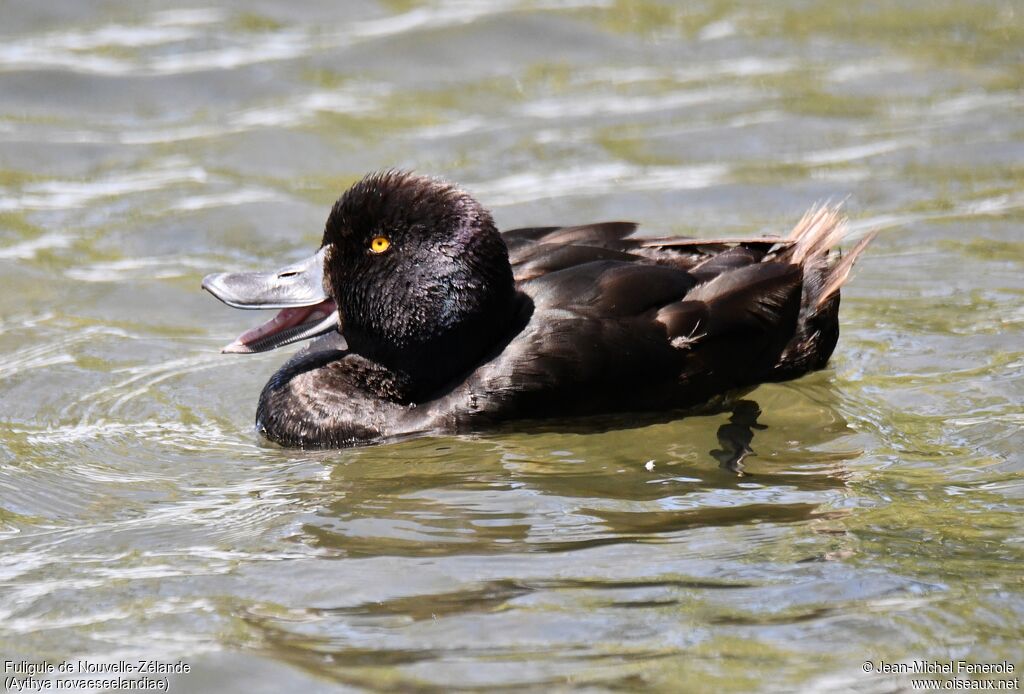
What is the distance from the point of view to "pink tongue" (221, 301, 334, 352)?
5.77 meters

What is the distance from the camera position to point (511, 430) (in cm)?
550

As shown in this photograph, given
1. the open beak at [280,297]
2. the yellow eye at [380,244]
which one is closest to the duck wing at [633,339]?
the yellow eye at [380,244]

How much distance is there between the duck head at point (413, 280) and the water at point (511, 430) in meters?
0.37

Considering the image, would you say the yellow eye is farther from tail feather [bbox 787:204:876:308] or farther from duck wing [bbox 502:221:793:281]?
tail feather [bbox 787:204:876:308]

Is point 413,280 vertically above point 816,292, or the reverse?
point 413,280

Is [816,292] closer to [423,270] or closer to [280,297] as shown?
[423,270]

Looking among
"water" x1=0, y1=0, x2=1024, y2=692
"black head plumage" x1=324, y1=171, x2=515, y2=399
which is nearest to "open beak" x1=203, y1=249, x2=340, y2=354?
"black head plumage" x1=324, y1=171, x2=515, y2=399

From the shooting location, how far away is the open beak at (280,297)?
5.68 metres

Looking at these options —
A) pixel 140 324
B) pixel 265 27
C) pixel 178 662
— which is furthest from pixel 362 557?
pixel 265 27

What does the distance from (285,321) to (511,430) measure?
1.04 meters

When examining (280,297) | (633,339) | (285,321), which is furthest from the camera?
(285,321)

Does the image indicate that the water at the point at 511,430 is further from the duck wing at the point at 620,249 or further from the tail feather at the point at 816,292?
the duck wing at the point at 620,249

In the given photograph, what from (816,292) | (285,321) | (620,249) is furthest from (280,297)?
(816,292)

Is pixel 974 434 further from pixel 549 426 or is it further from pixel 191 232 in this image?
pixel 191 232
